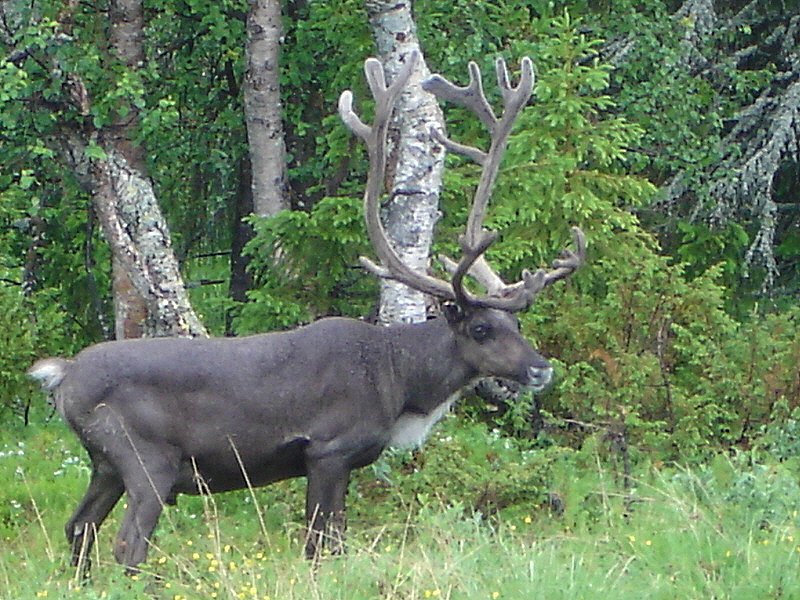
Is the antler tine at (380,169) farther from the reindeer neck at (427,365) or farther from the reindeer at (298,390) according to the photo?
the reindeer neck at (427,365)

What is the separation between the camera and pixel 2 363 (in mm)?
11609

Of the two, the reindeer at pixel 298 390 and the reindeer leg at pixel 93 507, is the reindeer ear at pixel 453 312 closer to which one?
the reindeer at pixel 298 390

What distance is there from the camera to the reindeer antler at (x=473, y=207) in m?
8.55

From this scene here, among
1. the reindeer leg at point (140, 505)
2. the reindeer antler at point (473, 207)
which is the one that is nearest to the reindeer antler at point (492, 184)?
the reindeer antler at point (473, 207)

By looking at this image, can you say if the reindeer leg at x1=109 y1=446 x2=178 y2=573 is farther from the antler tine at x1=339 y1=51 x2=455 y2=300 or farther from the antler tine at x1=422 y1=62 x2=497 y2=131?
the antler tine at x1=422 y1=62 x2=497 y2=131

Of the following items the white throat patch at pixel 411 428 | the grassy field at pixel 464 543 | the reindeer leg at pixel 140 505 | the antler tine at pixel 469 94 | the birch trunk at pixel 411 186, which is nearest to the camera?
the grassy field at pixel 464 543

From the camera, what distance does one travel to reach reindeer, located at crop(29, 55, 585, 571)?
7.71 meters

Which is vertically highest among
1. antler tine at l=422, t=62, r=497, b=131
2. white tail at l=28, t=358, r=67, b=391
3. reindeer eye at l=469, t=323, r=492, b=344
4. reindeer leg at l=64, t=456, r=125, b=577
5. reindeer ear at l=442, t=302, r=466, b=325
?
antler tine at l=422, t=62, r=497, b=131

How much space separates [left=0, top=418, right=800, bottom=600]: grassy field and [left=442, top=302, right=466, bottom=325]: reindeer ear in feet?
3.55

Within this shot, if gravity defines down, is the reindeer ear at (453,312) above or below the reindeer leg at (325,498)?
above

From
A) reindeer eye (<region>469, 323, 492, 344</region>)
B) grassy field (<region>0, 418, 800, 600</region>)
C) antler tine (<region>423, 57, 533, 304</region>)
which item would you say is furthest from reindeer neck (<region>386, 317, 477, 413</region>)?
grassy field (<region>0, 418, 800, 600</region>)

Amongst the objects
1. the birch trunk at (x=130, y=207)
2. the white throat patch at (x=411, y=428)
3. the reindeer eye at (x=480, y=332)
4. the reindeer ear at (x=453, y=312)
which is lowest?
the white throat patch at (x=411, y=428)

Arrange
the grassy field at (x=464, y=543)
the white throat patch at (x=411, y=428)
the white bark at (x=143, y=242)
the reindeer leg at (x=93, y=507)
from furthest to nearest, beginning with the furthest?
the white bark at (x=143, y=242)
the white throat patch at (x=411, y=428)
the reindeer leg at (x=93, y=507)
the grassy field at (x=464, y=543)

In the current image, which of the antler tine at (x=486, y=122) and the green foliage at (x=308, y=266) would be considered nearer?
the antler tine at (x=486, y=122)
